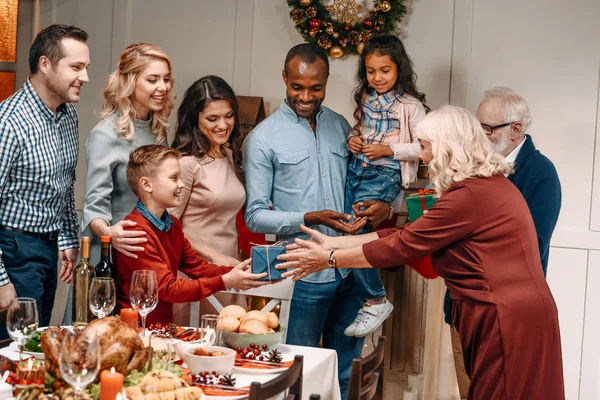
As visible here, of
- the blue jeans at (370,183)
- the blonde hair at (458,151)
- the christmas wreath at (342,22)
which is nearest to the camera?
the blonde hair at (458,151)

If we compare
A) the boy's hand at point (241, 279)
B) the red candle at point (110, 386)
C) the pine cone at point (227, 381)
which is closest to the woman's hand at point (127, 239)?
the boy's hand at point (241, 279)

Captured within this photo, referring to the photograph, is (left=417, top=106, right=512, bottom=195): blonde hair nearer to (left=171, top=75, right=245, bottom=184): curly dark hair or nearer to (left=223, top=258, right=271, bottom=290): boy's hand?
(left=223, top=258, right=271, bottom=290): boy's hand

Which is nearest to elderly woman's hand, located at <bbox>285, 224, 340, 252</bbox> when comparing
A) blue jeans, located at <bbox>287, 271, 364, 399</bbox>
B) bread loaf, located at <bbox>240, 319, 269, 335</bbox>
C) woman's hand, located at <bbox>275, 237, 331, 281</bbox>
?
woman's hand, located at <bbox>275, 237, 331, 281</bbox>

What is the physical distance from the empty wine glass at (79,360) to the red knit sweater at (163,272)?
3.51 ft

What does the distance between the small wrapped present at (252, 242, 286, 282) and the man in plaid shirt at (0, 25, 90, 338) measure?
887 mm

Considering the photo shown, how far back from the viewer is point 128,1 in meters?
4.89

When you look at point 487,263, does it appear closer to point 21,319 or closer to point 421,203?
point 421,203

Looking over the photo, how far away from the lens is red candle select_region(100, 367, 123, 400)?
5.76 feet

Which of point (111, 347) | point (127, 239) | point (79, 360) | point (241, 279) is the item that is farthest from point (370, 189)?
point (79, 360)

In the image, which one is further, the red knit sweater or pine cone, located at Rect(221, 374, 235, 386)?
the red knit sweater

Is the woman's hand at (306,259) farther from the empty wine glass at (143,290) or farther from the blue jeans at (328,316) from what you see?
the empty wine glass at (143,290)

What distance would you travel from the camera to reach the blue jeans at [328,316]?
3420 millimetres

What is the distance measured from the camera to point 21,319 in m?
2.06

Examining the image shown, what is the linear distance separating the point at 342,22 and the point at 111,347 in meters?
2.91
